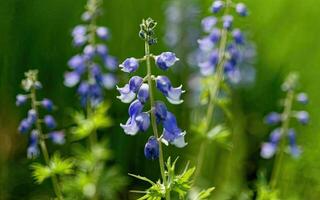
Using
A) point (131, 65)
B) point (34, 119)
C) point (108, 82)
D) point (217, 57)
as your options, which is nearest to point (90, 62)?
point (108, 82)

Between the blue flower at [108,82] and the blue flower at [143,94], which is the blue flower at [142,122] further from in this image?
the blue flower at [108,82]

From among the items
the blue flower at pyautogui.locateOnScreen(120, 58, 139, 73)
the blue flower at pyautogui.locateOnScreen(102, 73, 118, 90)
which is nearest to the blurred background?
the blue flower at pyautogui.locateOnScreen(102, 73, 118, 90)

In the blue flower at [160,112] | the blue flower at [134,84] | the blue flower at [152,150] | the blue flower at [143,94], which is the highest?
the blue flower at [134,84]

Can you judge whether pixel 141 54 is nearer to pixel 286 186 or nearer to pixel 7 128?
pixel 7 128

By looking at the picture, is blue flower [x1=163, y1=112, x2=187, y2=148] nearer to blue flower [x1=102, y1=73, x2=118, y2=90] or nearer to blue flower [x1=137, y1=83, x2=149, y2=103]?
blue flower [x1=137, y1=83, x2=149, y2=103]

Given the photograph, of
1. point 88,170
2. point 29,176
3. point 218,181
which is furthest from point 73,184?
point 218,181

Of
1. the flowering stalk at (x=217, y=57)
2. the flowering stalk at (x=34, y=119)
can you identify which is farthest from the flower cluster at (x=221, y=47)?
the flowering stalk at (x=34, y=119)
